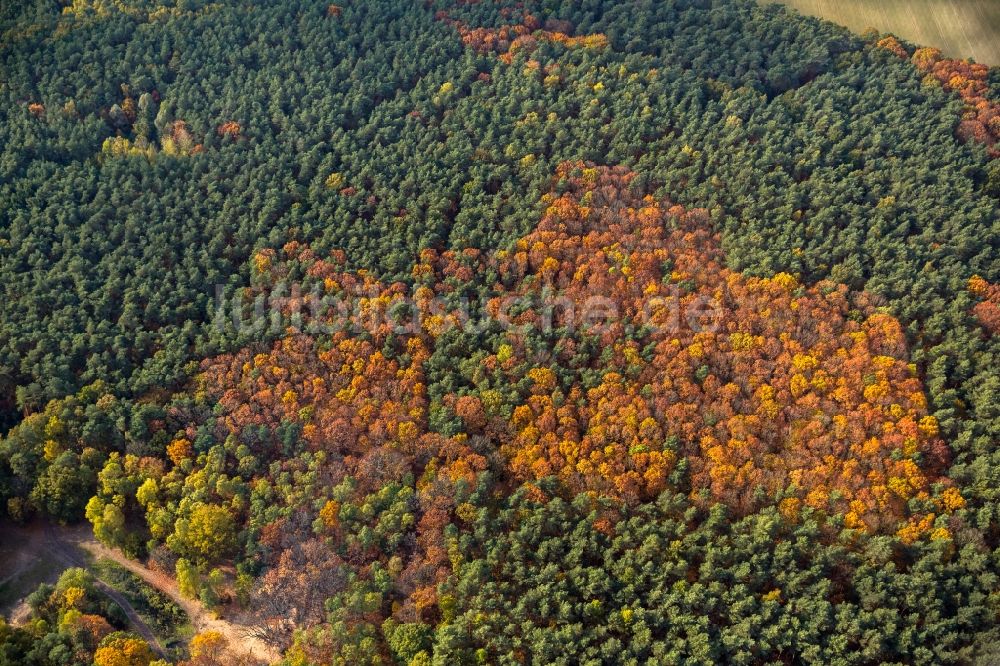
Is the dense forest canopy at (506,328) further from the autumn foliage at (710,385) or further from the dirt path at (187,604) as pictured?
the dirt path at (187,604)

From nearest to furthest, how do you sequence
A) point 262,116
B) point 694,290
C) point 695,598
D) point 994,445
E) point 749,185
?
point 695,598, point 994,445, point 694,290, point 749,185, point 262,116

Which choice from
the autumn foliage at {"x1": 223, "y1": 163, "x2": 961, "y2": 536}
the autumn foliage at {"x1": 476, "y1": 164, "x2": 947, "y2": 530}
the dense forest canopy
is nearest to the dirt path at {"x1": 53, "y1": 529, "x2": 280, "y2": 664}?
the dense forest canopy

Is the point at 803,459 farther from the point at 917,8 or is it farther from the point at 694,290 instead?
the point at 917,8

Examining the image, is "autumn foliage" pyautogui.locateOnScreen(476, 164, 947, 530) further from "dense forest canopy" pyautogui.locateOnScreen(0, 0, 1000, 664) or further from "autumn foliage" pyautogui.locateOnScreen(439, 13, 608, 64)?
"autumn foliage" pyautogui.locateOnScreen(439, 13, 608, 64)

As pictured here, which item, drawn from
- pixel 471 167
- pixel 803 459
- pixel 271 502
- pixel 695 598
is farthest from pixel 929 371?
pixel 271 502

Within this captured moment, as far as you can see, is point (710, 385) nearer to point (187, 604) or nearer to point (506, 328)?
point (506, 328)
